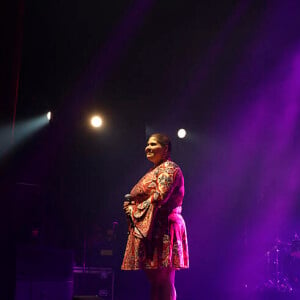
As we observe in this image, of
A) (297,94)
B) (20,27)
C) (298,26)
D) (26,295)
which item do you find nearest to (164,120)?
(297,94)

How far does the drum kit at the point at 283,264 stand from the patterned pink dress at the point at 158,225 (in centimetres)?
Result: 395

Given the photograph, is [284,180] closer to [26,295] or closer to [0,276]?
[26,295]

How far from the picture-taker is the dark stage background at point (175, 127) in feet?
18.1

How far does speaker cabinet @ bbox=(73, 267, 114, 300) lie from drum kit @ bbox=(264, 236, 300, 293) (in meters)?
2.49

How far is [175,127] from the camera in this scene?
7980 mm

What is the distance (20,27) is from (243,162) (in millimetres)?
6895

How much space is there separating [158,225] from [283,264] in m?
4.40

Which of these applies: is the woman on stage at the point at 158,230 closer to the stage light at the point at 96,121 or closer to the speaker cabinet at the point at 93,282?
the speaker cabinet at the point at 93,282

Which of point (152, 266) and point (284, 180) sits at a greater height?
point (284, 180)

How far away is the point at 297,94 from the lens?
7289mm

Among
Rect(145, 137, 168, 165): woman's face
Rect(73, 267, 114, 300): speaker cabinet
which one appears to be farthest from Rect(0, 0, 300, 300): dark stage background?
Rect(145, 137, 168, 165): woman's face

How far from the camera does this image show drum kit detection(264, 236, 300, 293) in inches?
259

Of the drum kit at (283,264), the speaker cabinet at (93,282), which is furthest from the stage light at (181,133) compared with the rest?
the speaker cabinet at (93,282)

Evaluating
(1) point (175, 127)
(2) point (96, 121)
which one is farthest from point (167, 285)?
(1) point (175, 127)
